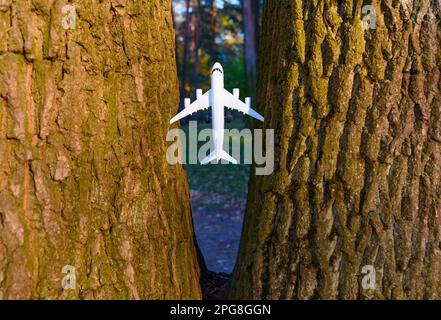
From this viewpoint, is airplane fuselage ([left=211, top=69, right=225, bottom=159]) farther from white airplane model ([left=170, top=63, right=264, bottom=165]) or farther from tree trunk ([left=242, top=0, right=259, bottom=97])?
tree trunk ([left=242, top=0, right=259, bottom=97])

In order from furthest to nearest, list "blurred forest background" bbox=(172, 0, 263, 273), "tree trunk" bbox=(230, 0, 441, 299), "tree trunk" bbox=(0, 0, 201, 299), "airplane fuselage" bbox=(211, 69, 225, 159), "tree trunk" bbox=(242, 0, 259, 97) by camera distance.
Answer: "tree trunk" bbox=(242, 0, 259, 97)
"blurred forest background" bbox=(172, 0, 263, 273)
"airplane fuselage" bbox=(211, 69, 225, 159)
"tree trunk" bbox=(230, 0, 441, 299)
"tree trunk" bbox=(0, 0, 201, 299)

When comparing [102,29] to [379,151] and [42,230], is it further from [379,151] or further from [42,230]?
[379,151]

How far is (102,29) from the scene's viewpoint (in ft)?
8.84

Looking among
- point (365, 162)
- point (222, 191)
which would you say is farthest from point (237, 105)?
point (222, 191)

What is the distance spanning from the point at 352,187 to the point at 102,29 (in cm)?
169

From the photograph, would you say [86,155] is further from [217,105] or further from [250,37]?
[250,37]

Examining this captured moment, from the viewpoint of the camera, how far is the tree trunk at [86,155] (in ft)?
8.13

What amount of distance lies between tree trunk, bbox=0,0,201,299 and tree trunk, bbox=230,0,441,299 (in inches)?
32.1

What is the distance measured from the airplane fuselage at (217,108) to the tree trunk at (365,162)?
50 cm

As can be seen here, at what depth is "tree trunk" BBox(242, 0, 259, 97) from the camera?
15.6 meters

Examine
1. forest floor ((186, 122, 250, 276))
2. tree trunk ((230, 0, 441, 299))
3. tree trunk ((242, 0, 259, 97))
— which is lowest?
forest floor ((186, 122, 250, 276))

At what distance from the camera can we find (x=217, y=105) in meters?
2.97

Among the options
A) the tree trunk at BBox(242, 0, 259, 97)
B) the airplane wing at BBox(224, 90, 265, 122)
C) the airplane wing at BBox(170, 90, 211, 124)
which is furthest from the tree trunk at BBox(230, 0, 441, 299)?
the tree trunk at BBox(242, 0, 259, 97)
